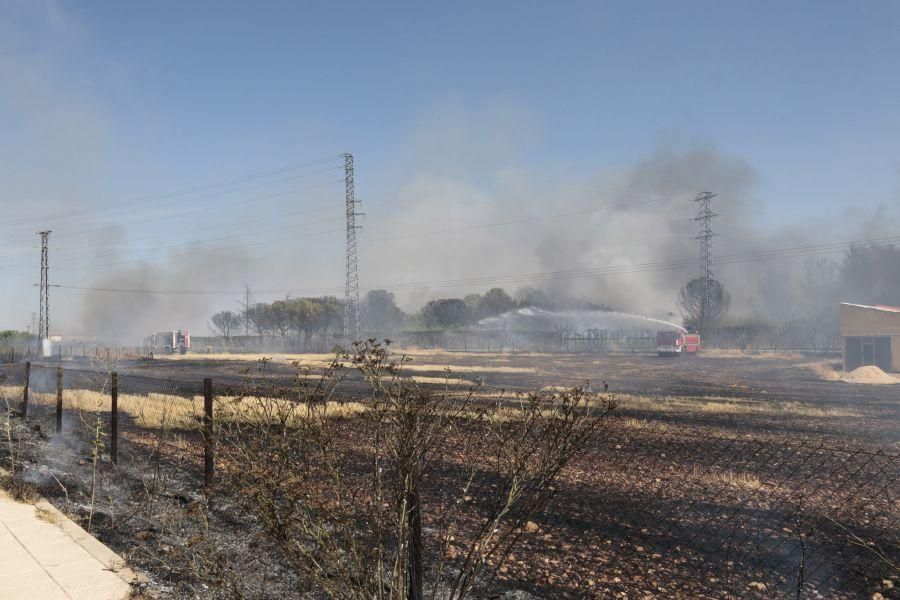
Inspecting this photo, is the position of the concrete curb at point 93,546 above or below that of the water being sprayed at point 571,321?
below

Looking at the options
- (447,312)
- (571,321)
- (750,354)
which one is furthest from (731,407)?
(447,312)

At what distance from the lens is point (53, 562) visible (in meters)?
5.79

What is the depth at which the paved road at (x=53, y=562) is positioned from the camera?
5148 millimetres

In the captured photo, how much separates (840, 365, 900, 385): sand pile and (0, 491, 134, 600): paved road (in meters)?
33.9

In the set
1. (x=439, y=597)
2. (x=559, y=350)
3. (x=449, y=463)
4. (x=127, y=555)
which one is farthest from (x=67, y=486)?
(x=559, y=350)

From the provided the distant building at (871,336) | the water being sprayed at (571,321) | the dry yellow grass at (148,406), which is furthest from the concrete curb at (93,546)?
the water being sprayed at (571,321)

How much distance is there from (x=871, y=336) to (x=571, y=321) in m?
58.7

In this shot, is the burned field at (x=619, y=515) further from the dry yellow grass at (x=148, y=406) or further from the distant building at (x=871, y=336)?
the distant building at (x=871, y=336)

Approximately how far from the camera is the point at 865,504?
769 cm

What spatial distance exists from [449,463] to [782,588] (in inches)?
228

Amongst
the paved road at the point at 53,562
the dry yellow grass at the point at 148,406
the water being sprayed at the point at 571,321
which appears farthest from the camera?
the water being sprayed at the point at 571,321

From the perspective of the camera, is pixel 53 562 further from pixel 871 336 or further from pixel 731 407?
pixel 871 336

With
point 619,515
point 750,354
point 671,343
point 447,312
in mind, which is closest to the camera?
point 619,515

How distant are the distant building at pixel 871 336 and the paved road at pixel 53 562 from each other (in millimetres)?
39236
